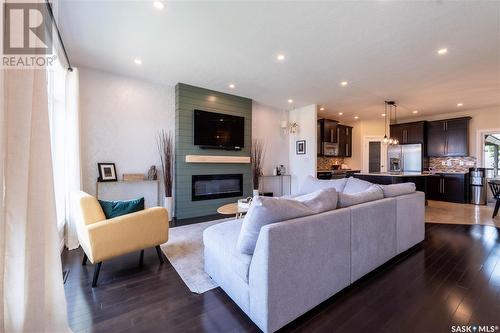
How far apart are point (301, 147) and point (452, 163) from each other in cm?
490

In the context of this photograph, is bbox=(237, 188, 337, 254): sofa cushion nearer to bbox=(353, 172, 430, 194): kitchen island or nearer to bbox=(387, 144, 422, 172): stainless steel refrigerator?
bbox=(353, 172, 430, 194): kitchen island

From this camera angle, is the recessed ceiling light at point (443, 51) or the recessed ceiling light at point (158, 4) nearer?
the recessed ceiling light at point (158, 4)

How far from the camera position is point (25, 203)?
1.12 meters

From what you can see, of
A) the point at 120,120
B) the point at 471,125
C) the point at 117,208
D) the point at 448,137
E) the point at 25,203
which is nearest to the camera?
the point at 25,203

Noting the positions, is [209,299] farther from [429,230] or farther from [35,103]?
[429,230]

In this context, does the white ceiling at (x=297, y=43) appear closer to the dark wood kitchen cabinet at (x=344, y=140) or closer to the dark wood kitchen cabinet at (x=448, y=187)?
the dark wood kitchen cabinet at (x=448, y=187)

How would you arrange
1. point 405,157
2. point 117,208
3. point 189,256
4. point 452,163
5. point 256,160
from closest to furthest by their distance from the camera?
point 117,208
point 189,256
point 256,160
point 452,163
point 405,157

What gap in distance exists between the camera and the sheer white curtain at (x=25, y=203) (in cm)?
108

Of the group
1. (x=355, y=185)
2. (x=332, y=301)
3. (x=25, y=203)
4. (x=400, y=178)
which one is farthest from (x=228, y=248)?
(x=400, y=178)

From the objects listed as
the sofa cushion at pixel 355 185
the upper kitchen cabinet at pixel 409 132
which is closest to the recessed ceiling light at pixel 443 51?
the sofa cushion at pixel 355 185

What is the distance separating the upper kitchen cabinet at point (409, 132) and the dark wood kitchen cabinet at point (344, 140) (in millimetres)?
1410

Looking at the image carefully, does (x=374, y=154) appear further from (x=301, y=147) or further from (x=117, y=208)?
(x=117, y=208)

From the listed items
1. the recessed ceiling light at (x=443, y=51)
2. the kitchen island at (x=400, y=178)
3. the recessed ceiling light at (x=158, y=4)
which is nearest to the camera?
the recessed ceiling light at (x=158, y=4)

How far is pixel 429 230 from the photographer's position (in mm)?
3713
